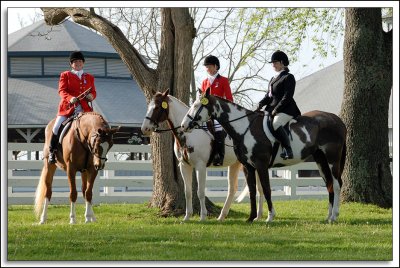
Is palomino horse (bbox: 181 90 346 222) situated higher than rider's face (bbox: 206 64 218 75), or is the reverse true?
rider's face (bbox: 206 64 218 75)

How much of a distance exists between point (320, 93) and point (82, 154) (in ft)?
64.3

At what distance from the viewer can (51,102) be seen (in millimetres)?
30375

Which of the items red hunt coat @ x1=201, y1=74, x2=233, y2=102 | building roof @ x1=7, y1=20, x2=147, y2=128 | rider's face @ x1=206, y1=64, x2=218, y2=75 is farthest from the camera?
building roof @ x1=7, y1=20, x2=147, y2=128

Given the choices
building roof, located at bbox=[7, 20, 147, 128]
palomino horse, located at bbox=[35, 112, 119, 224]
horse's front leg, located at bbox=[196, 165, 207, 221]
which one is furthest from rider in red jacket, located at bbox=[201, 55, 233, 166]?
building roof, located at bbox=[7, 20, 147, 128]

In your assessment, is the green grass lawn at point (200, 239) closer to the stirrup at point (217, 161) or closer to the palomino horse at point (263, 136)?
the palomino horse at point (263, 136)

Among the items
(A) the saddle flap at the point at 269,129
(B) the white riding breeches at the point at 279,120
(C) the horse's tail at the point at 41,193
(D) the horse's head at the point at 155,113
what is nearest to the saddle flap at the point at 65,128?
(C) the horse's tail at the point at 41,193

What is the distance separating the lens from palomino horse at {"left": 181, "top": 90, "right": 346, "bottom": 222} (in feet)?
45.5

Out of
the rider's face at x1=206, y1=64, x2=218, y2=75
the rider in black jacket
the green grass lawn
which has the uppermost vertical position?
the rider's face at x1=206, y1=64, x2=218, y2=75

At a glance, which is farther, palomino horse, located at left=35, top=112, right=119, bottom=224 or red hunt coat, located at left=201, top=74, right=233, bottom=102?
red hunt coat, located at left=201, top=74, right=233, bottom=102

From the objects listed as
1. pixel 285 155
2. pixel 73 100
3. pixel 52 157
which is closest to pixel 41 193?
pixel 52 157

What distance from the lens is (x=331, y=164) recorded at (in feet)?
48.1

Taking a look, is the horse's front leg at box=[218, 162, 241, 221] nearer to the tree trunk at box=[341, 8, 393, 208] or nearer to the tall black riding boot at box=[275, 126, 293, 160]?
the tall black riding boot at box=[275, 126, 293, 160]

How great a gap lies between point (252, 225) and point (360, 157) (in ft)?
16.7

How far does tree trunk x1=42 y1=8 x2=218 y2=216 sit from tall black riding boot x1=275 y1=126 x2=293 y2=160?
6.77 feet
